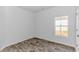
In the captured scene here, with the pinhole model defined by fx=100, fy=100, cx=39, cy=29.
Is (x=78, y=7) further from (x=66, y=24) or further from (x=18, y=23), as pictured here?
(x=18, y=23)

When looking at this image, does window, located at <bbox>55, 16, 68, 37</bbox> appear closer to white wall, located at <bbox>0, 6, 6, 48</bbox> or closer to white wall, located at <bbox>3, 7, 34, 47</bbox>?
white wall, located at <bbox>3, 7, 34, 47</bbox>

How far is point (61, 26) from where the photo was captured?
5.96ft

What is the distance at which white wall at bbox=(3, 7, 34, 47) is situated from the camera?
175 centimetres

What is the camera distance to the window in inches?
69.3

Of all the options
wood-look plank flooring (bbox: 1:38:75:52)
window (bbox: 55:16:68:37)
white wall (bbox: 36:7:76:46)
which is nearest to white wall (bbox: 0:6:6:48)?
wood-look plank flooring (bbox: 1:38:75:52)

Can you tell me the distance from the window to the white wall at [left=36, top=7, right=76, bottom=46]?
7 cm

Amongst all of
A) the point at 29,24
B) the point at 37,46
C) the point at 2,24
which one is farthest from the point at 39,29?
the point at 2,24

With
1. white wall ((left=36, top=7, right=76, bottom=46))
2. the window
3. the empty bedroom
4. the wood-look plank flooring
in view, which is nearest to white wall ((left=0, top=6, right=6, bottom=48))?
the empty bedroom

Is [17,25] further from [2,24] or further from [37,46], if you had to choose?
[37,46]

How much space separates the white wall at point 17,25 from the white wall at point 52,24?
0.51 feet

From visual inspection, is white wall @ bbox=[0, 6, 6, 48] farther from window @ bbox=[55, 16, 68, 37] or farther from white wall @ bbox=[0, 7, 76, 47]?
window @ bbox=[55, 16, 68, 37]

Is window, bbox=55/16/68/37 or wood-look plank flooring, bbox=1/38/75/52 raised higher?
window, bbox=55/16/68/37

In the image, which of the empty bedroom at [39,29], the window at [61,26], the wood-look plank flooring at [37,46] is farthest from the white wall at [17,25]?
the window at [61,26]

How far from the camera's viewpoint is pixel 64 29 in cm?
179
